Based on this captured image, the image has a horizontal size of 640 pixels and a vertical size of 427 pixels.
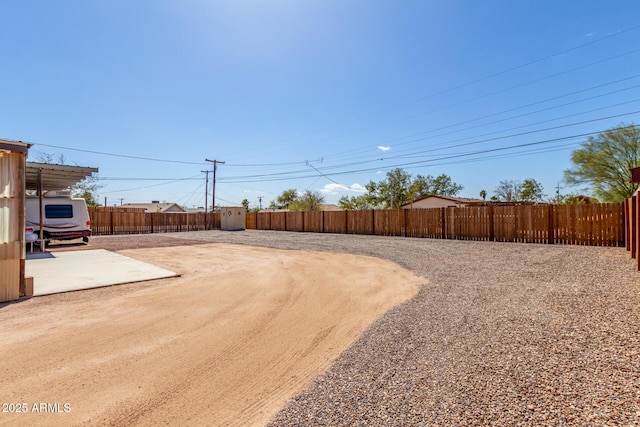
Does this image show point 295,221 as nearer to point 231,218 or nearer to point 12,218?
point 231,218

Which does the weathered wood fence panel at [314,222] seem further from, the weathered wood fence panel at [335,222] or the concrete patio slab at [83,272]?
the concrete patio slab at [83,272]

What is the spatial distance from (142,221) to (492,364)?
89.0 ft

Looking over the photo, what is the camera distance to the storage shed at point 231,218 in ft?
94.0

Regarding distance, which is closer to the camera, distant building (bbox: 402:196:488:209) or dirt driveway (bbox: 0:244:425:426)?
dirt driveway (bbox: 0:244:425:426)

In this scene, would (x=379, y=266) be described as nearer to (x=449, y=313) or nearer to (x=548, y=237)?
(x=449, y=313)

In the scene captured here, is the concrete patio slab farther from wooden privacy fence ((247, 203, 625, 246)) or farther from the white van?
wooden privacy fence ((247, 203, 625, 246))

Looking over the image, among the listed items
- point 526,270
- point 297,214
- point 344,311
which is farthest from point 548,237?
point 297,214

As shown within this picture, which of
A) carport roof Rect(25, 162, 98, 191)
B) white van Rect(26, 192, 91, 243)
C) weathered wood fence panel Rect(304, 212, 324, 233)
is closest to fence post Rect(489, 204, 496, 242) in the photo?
weathered wood fence panel Rect(304, 212, 324, 233)

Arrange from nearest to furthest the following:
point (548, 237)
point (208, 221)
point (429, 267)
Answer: point (429, 267) < point (548, 237) < point (208, 221)

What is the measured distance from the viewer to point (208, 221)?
29453 millimetres

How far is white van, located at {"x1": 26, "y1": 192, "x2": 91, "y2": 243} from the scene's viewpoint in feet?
40.9

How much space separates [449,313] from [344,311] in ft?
4.57

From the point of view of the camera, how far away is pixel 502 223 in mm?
13312

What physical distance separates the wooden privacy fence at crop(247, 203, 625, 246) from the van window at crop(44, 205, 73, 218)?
47.6 ft
